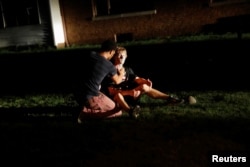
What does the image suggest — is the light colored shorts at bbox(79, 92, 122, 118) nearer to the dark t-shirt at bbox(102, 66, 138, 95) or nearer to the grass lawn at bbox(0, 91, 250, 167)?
the grass lawn at bbox(0, 91, 250, 167)

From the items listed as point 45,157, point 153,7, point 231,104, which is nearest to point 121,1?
point 153,7

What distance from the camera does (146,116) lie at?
5.67m

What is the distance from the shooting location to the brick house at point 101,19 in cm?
1452

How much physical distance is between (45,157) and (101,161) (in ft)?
2.67

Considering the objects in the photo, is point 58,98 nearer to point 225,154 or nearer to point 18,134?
point 18,134

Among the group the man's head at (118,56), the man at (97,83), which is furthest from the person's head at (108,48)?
the man's head at (118,56)

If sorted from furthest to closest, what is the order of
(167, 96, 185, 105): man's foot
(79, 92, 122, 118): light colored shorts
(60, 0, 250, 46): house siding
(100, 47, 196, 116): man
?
(60, 0, 250, 46): house siding, (167, 96, 185, 105): man's foot, (100, 47, 196, 116): man, (79, 92, 122, 118): light colored shorts

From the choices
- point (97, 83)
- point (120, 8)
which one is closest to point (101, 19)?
point (120, 8)

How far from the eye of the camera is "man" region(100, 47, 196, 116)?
5.80 meters

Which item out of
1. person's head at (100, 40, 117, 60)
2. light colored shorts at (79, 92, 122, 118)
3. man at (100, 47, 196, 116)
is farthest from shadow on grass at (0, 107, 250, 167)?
person's head at (100, 40, 117, 60)

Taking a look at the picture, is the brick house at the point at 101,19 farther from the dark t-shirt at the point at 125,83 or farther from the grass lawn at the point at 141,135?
the dark t-shirt at the point at 125,83

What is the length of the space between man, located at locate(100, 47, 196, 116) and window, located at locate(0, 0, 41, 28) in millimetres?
11561

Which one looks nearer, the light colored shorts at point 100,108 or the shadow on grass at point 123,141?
the shadow on grass at point 123,141

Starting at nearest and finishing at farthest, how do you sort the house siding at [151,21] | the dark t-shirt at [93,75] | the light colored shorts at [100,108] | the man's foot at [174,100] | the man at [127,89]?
the dark t-shirt at [93,75] < the light colored shorts at [100,108] < the man at [127,89] < the man's foot at [174,100] < the house siding at [151,21]
